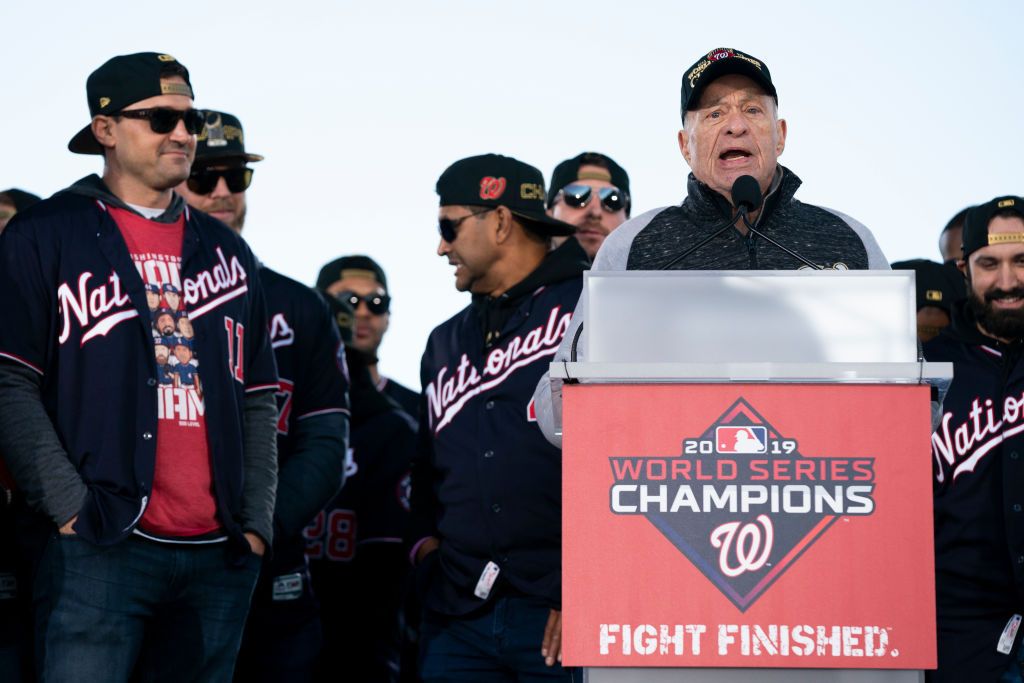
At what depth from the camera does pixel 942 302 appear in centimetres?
669

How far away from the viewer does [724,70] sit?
3.48 meters

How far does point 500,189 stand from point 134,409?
1936mm

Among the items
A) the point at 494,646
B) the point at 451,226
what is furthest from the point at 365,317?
the point at 494,646

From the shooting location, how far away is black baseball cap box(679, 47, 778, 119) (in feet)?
11.3

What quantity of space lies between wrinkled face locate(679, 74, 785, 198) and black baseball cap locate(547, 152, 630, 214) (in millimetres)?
2994

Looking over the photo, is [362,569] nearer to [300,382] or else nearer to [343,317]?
[343,317]

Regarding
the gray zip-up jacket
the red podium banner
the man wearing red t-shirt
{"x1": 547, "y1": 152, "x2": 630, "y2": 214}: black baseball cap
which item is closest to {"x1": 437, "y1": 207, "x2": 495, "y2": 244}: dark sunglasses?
the man wearing red t-shirt

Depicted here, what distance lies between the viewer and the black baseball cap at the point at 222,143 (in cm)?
586

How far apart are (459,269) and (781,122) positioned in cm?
175

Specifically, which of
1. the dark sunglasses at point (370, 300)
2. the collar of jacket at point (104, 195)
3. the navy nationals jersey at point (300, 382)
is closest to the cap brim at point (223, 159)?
the navy nationals jersey at point (300, 382)

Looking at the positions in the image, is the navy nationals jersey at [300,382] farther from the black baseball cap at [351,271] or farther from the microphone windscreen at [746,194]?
the black baseball cap at [351,271]

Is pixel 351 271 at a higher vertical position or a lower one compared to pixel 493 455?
higher

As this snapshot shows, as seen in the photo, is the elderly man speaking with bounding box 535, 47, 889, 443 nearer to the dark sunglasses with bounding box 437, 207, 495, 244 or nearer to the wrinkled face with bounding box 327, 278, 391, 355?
the dark sunglasses with bounding box 437, 207, 495, 244

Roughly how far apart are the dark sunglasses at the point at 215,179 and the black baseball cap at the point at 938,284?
10.9 feet
